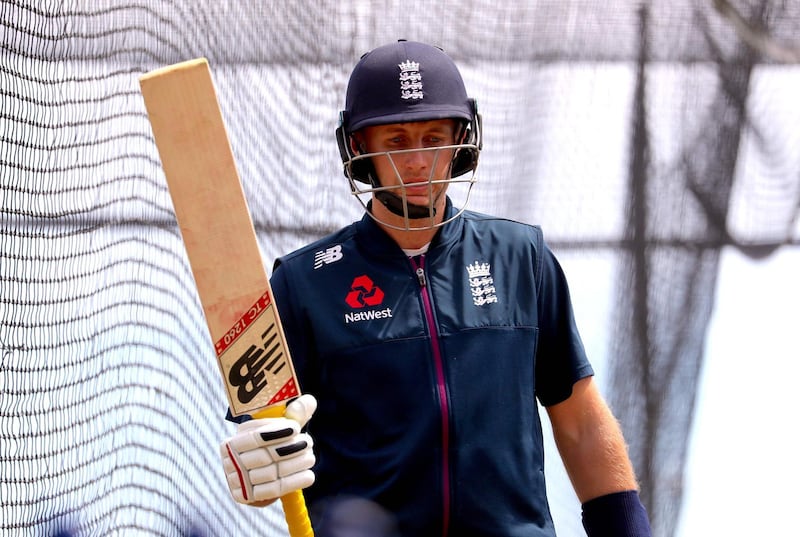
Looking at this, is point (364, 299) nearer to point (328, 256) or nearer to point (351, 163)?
point (328, 256)

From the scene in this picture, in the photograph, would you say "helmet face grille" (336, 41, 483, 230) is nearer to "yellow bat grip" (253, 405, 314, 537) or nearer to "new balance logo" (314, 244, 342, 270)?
"new balance logo" (314, 244, 342, 270)

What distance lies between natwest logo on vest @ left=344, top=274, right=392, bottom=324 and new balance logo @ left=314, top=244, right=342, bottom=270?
0.23 feet

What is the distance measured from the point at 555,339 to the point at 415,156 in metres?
0.44

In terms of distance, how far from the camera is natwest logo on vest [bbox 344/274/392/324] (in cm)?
222

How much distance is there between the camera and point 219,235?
2.06m

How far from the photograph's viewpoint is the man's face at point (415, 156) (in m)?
2.26

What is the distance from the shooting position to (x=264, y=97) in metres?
3.42

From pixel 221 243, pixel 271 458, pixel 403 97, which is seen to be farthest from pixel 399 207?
pixel 271 458

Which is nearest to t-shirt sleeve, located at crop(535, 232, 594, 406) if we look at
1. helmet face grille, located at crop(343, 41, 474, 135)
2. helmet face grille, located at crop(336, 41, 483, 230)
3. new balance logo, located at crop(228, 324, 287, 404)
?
helmet face grille, located at crop(336, 41, 483, 230)

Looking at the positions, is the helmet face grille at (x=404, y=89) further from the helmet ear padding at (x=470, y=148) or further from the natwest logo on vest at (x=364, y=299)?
A: the natwest logo on vest at (x=364, y=299)

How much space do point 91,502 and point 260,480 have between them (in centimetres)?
124

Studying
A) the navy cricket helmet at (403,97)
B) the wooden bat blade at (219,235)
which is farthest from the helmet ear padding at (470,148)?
the wooden bat blade at (219,235)

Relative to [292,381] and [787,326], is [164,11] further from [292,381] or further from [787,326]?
[787,326]

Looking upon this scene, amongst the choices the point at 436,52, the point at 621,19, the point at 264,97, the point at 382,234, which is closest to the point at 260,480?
the point at 382,234
